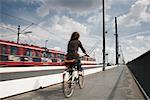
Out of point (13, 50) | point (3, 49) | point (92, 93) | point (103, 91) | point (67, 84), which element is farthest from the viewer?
point (13, 50)

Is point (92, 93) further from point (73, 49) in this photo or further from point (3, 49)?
point (3, 49)

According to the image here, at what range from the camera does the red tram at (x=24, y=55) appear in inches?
861

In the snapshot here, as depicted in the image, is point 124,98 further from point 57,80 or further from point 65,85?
point 57,80

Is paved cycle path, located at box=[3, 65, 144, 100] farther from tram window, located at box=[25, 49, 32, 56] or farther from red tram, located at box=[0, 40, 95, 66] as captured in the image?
tram window, located at box=[25, 49, 32, 56]

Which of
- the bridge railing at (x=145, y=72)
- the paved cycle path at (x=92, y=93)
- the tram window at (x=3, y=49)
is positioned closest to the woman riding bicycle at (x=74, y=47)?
the paved cycle path at (x=92, y=93)

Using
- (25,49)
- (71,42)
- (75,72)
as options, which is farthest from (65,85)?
(25,49)

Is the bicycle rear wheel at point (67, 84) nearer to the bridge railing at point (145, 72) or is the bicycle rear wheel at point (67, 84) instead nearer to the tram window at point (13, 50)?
the bridge railing at point (145, 72)

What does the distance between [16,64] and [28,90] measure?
1581cm

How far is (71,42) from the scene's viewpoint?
27.1 feet

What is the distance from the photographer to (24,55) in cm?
2509

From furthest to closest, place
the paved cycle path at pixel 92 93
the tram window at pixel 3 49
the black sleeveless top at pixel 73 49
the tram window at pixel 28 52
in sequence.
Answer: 1. the tram window at pixel 28 52
2. the tram window at pixel 3 49
3. the black sleeveless top at pixel 73 49
4. the paved cycle path at pixel 92 93

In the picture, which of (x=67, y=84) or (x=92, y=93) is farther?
(x=92, y=93)

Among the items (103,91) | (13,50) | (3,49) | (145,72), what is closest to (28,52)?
(13,50)

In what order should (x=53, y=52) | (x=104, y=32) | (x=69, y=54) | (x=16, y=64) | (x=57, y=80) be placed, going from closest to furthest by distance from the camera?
(x=69, y=54) < (x=57, y=80) < (x=16, y=64) < (x=104, y=32) < (x=53, y=52)
